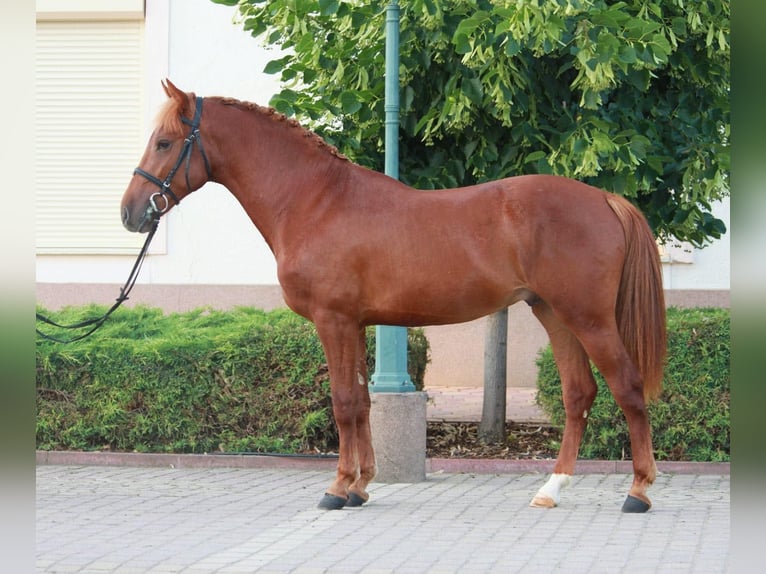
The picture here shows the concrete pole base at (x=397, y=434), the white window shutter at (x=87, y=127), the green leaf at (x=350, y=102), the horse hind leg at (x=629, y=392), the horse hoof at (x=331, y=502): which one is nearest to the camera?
the horse hind leg at (x=629, y=392)

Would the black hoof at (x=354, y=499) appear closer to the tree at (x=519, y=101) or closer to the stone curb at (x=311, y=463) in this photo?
the stone curb at (x=311, y=463)

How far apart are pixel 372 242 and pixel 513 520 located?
6.41 feet

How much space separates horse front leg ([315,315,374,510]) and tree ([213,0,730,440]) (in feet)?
7.18

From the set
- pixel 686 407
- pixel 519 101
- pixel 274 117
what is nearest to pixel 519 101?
pixel 519 101

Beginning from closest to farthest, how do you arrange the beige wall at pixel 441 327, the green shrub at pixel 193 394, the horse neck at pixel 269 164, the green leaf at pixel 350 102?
1. the horse neck at pixel 269 164
2. the green leaf at pixel 350 102
3. the green shrub at pixel 193 394
4. the beige wall at pixel 441 327

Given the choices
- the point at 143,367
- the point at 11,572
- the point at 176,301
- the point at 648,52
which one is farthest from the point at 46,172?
the point at 11,572

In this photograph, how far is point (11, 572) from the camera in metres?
1.57

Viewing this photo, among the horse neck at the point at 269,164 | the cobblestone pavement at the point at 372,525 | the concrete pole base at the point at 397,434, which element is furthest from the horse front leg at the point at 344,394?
the concrete pole base at the point at 397,434

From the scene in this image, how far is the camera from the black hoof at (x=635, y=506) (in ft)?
21.1

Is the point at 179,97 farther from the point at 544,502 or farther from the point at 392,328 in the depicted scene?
the point at 544,502

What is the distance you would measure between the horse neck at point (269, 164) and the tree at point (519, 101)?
1375 millimetres

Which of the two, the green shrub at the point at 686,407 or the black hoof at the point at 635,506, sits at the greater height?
the green shrub at the point at 686,407

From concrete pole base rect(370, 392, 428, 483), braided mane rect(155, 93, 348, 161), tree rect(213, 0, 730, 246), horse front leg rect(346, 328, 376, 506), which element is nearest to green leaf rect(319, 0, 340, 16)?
tree rect(213, 0, 730, 246)

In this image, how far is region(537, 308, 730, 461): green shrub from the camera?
8.28 m
